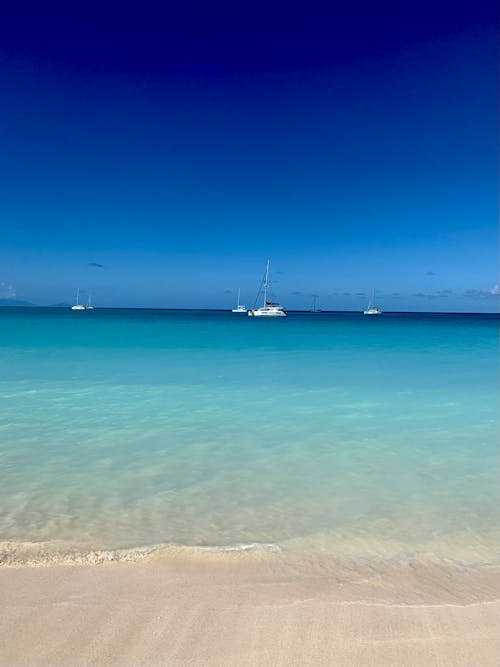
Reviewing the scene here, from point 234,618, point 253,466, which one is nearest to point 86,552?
point 234,618

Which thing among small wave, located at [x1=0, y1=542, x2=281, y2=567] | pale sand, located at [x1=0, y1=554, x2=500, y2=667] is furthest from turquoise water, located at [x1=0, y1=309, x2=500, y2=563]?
pale sand, located at [x1=0, y1=554, x2=500, y2=667]

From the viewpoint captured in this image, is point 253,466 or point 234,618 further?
point 253,466

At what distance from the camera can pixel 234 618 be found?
280 cm

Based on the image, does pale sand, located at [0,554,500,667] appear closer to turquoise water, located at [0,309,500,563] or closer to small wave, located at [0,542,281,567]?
small wave, located at [0,542,281,567]

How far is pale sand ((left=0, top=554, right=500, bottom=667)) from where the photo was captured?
8.10ft

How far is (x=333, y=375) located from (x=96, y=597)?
13406 millimetres

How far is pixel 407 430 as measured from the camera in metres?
8.26

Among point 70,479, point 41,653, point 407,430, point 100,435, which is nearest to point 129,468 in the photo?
point 70,479

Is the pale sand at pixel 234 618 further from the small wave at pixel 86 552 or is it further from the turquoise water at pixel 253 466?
the turquoise water at pixel 253 466

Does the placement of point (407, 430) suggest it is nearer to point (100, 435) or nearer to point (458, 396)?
point (458, 396)

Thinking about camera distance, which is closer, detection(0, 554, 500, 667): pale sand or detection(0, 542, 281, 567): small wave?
detection(0, 554, 500, 667): pale sand

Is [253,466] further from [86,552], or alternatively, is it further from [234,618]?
[234,618]

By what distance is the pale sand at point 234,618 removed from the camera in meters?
2.47

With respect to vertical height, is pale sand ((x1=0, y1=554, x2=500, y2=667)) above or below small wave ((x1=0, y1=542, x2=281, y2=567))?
above
